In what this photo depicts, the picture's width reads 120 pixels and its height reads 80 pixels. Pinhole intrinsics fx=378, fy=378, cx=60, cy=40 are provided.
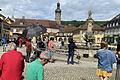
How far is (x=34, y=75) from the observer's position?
6398mm

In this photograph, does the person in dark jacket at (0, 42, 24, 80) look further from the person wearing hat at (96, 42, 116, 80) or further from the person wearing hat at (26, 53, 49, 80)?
the person wearing hat at (96, 42, 116, 80)

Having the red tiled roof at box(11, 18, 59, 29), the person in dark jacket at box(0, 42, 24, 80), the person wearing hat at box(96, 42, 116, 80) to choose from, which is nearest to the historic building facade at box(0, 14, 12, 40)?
the red tiled roof at box(11, 18, 59, 29)

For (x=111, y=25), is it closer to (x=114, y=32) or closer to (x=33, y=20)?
(x=114, y=32)

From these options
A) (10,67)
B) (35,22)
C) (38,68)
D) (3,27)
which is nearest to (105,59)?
(10,67)

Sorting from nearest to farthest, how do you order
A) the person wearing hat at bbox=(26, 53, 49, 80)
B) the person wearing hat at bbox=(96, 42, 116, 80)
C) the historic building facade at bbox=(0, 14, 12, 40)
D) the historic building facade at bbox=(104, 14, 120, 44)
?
1. the person wearing hat at bbox=(26, 53, 49, 80)
2. the person wearing hat at bbox=(96, 42, 116, 80)
3. the historic building facade at bbox=(104, 14, 120, 44)
4. the historic building facade at bbox=(0, 14, 12, 40)

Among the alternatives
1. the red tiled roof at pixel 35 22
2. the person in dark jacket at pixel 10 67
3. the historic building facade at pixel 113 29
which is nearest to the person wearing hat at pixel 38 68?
the person in dark jacket at pixel 10 67

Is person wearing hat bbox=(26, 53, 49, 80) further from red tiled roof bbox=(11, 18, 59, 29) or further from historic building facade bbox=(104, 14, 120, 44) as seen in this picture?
red tiled roof bbox=(11, 18, 59, 29)

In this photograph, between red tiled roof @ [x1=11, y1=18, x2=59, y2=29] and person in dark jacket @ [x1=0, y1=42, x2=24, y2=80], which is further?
red tiled roof @ [x1=11, y1=18, x2=59, y2=29]

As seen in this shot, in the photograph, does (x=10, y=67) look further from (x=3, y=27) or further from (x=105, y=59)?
(x=3, y=27)

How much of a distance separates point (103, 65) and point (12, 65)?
412 cm

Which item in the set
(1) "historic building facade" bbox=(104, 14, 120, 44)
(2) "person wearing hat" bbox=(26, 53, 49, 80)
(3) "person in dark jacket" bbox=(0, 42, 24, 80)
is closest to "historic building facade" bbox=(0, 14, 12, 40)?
(1) "historic building facade" bbox=(104, 14, 120, 44)

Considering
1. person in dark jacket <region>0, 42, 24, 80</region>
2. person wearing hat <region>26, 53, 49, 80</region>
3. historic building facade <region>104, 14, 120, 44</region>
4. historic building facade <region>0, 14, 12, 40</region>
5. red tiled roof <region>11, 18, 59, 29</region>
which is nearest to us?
person wearing hat <region>26, 53, 49, 80</region>

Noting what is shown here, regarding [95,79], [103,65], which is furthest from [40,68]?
[95,79]

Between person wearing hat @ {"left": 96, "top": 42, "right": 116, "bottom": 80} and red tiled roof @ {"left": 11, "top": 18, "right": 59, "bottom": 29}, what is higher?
red tiled roof @ {"left": 11, "top": 18, "right": 59, "bottom": 29}
